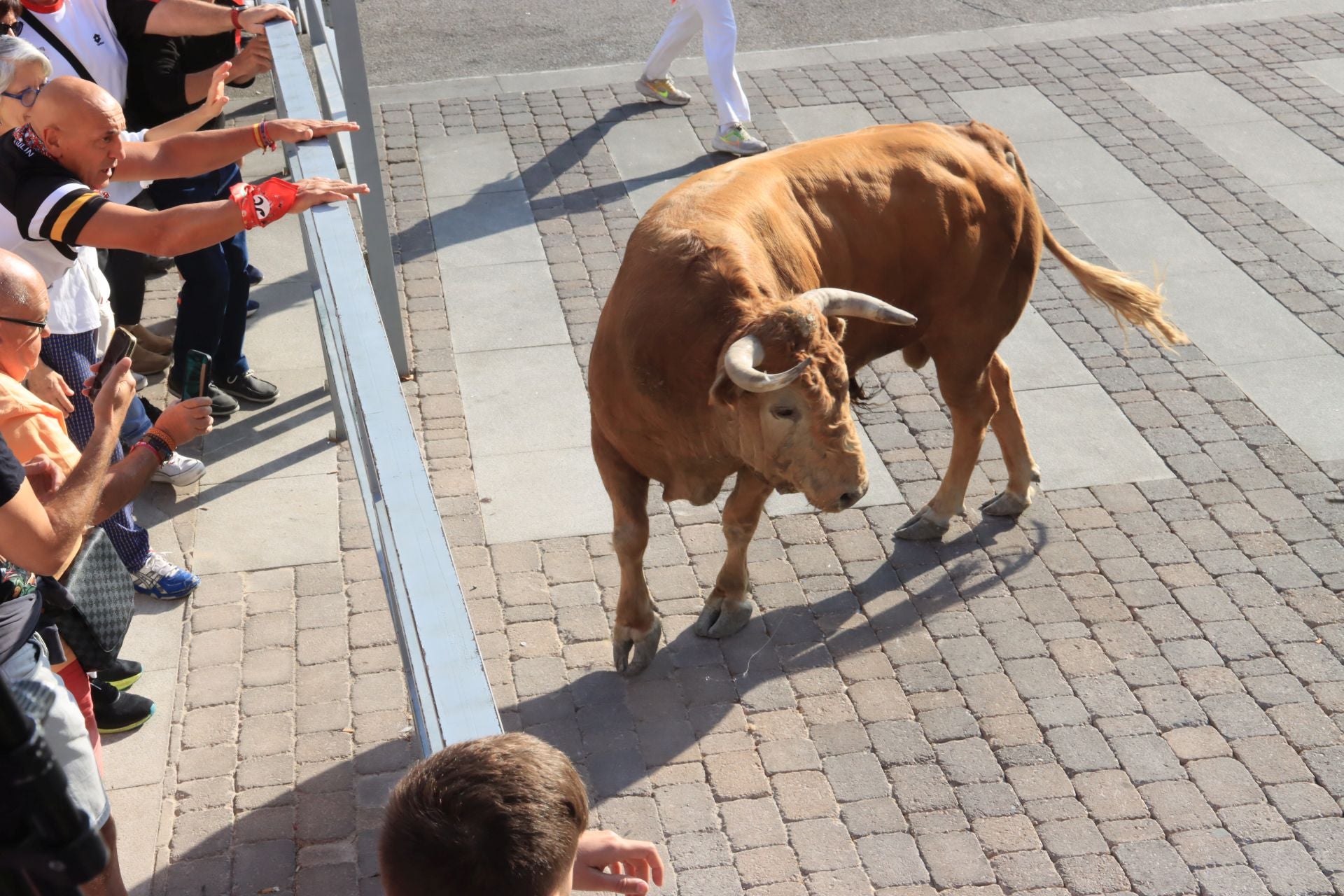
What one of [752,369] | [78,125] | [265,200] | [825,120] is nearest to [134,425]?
[78,125]

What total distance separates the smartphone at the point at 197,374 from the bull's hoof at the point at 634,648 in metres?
1.88

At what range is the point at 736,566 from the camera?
526cm

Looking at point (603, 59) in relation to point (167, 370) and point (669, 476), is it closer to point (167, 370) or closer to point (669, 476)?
point (167, 370)

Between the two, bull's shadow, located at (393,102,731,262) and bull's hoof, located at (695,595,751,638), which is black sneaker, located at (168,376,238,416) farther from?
bull's hoof, located at (695,595,751,638)

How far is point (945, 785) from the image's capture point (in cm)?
464

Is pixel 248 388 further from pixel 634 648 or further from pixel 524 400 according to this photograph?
pixel 634 648

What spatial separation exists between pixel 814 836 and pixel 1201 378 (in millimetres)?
4137

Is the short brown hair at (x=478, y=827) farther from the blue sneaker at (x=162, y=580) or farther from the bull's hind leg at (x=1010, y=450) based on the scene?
the bull's hind leg at (x=1010, y=450)

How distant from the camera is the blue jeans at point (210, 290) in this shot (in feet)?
20.2

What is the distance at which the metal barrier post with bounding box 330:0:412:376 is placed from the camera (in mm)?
6316

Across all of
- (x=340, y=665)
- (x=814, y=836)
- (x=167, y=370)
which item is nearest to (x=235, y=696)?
(x=340, y=665)

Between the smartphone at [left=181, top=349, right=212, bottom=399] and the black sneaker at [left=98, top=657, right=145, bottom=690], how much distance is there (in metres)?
1.09

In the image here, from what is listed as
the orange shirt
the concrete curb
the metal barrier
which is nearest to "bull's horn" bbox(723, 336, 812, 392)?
the metal barrier

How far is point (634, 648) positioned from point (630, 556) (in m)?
0.42
